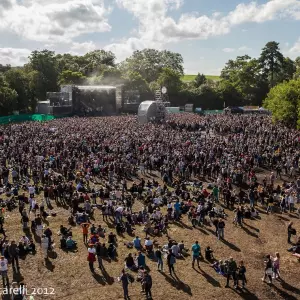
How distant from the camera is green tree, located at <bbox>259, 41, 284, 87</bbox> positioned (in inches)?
4055

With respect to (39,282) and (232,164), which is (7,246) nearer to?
(39,282)

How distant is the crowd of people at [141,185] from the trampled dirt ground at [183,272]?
409 mm

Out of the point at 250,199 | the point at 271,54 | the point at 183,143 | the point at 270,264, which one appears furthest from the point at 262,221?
the point at 271,54

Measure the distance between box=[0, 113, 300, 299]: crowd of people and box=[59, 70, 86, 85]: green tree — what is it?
173 ft

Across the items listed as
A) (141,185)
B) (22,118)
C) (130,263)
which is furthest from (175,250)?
(22,118)

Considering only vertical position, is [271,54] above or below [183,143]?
above

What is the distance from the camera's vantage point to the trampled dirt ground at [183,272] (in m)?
14.5

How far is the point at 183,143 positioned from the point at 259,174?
28.5ft

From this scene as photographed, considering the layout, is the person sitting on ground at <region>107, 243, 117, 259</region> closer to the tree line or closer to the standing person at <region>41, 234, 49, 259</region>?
the standing person at <region>41, 234, 49, 259</region>

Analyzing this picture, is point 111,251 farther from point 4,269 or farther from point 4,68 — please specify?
point 4,68

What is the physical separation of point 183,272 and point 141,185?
1027cm

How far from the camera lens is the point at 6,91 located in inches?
2756

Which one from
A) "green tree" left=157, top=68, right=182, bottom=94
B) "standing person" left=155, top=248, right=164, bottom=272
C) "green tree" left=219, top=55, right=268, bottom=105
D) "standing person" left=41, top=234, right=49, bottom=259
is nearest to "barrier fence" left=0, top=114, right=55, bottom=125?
"green tree" left=157, top=68, right=182, bottom=94

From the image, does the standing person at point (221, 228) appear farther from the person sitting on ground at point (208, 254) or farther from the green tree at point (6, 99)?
the green tree at point (6, 99)
